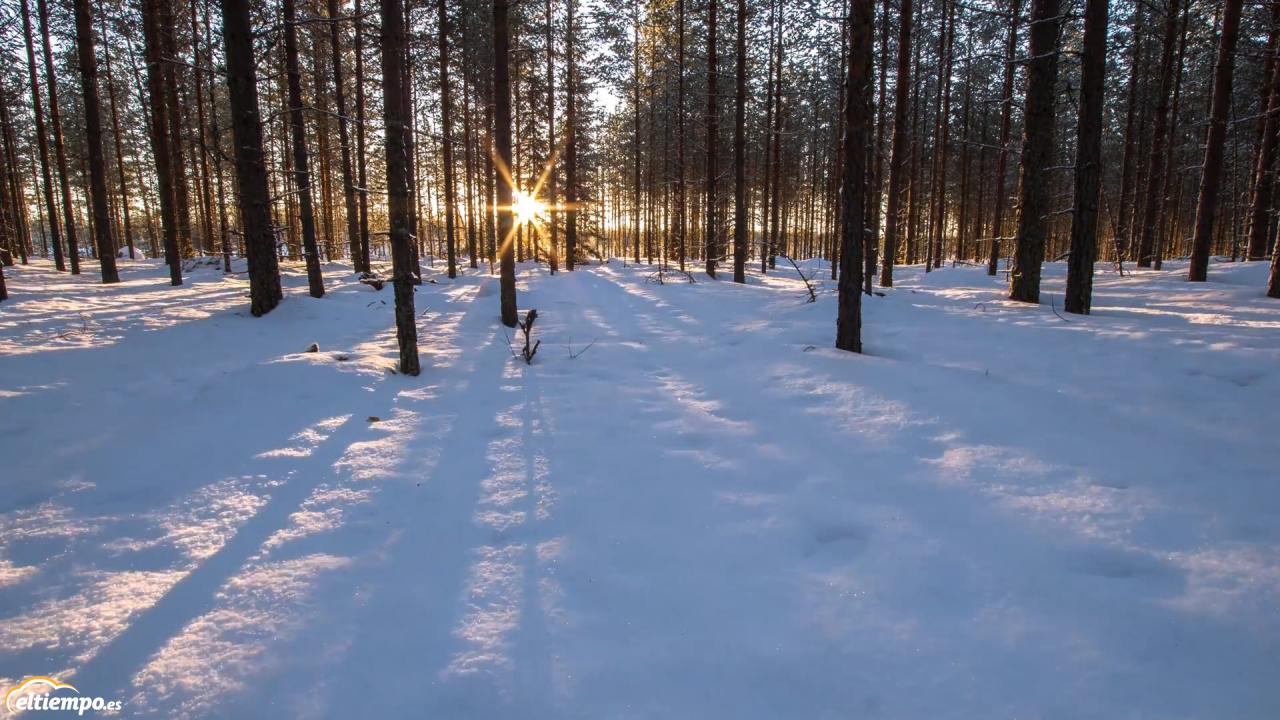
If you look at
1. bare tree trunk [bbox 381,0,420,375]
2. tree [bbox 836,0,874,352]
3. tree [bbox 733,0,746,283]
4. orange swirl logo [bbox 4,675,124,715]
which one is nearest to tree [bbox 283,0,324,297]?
bare tree trunk [bbox 381,0,420,375]

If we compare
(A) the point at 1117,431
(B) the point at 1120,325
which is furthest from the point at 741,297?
(A) the point at 1117,431

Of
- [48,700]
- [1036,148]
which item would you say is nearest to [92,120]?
[48,700]

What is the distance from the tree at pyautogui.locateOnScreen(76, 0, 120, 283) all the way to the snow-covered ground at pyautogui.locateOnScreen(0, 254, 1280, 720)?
943 cm

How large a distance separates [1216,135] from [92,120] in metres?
25.7

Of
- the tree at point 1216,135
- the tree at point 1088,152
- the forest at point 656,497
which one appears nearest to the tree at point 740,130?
the forest at point 656,497

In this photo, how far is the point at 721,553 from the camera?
3.03 metres

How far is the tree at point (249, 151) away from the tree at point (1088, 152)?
12.7 meters

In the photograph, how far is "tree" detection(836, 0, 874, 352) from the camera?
611 cm

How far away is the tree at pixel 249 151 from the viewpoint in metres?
8.12

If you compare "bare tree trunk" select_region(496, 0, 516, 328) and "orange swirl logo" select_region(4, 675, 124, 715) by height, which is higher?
"bare tree trunk" select_region(496, 0, 516, 328)

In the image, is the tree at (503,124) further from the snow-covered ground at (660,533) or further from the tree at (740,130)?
the tree at (740,130)

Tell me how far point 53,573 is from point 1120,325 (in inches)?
421

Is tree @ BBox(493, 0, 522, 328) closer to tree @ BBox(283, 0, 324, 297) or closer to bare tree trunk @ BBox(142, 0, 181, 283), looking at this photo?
tree @ BBox(283, 0, 324, 297)

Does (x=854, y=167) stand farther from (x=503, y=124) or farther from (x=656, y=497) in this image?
(x=503, y=124)
